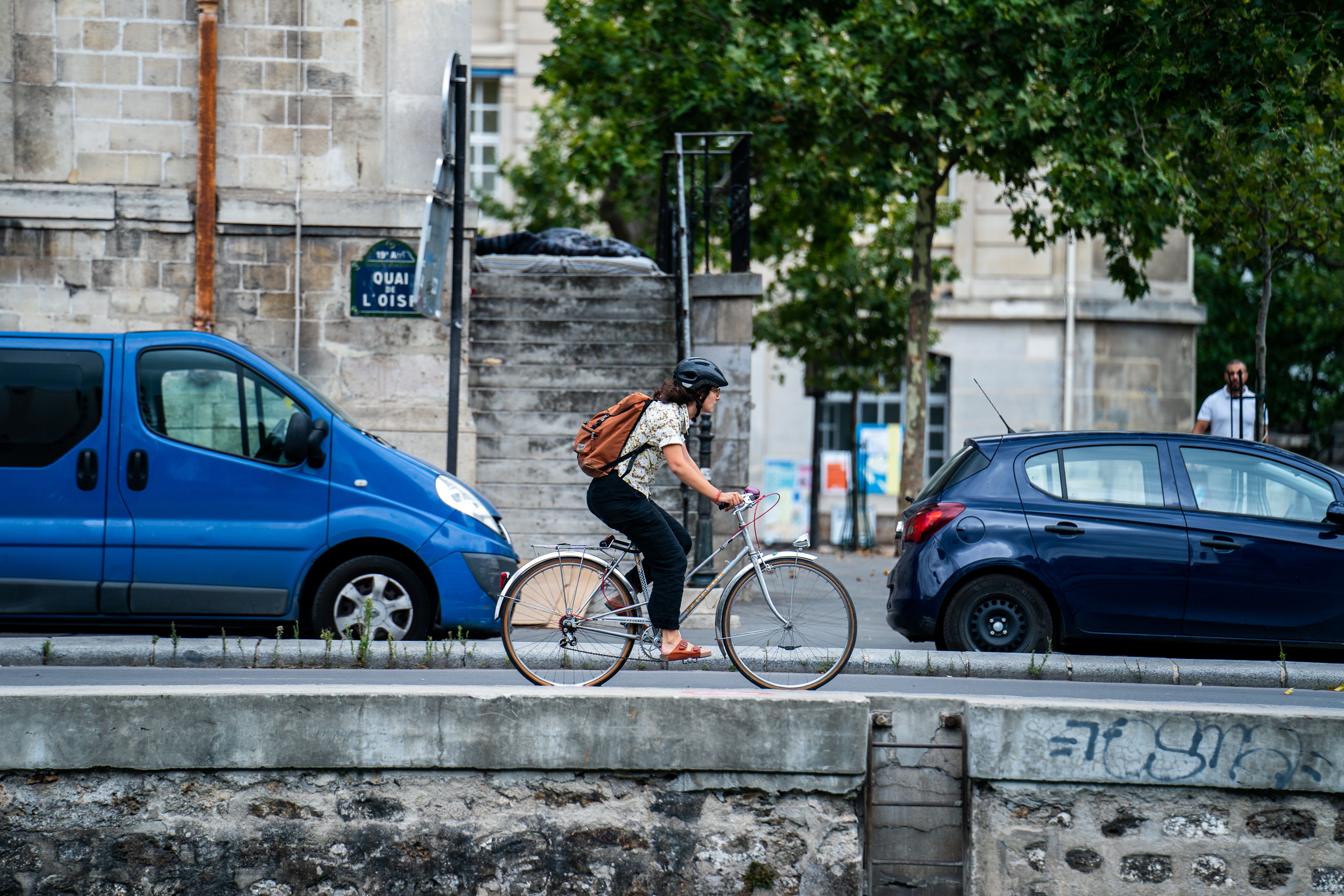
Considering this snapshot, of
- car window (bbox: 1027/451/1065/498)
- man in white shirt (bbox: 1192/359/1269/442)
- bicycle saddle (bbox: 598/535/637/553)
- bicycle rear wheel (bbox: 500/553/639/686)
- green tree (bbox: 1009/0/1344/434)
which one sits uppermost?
green tree (bbox: 1009/0/1344/434)

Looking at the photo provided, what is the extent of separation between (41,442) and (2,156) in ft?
16.7

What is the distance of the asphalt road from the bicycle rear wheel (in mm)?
278

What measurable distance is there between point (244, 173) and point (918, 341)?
8306 mm

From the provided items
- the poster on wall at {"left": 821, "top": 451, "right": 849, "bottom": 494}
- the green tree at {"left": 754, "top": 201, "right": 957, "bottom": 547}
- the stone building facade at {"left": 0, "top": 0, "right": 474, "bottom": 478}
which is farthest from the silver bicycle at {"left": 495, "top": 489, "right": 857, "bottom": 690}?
the poster on wall at {"left": 821, "top": 451, "right": 849, "bottom": 494}

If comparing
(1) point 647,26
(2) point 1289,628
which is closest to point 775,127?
(1) point 647,26

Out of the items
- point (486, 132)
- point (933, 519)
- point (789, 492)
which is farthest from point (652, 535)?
point (486, 132)

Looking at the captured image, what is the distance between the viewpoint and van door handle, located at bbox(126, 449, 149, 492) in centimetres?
782

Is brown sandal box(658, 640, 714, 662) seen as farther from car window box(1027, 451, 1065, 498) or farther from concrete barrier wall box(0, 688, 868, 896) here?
car window box(1027, 451, 1065, 498)

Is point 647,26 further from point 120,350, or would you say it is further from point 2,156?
point 120,350

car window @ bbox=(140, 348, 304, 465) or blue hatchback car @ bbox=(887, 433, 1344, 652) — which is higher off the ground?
car window @ bbox=(140, 348, 304, 465)

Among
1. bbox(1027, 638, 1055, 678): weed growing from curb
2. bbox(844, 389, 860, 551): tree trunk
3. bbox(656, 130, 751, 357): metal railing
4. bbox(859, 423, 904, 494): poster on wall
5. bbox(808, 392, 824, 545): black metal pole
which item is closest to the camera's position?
bbox(1027, 638, 1055, 678): weed growing from curb

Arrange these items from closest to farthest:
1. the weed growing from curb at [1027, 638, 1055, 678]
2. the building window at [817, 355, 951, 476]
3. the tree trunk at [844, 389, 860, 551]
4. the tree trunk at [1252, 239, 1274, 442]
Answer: the weed growing from curb at [1027, 638, 1055, 678]
the tree trunk at [1252, 239, 1274, 442]
the tree trunk at [844, 389, 860, 551]
the building window at [817, 355, 951, 476]

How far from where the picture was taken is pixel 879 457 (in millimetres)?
23906

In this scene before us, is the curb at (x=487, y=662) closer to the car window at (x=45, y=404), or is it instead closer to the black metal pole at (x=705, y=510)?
the car window at (x=45, y=404)
